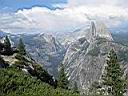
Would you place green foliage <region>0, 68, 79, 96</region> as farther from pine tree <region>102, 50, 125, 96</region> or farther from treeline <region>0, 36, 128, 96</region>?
pine tree <region>102, 50, 125, 96</region>

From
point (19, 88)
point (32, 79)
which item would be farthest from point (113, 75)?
point (19, 88)

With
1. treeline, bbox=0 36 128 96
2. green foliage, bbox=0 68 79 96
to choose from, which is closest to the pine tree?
treeline, bbox=0 36 128 96

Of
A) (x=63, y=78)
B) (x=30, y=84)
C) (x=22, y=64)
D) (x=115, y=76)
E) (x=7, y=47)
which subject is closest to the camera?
(x=30, y=84)

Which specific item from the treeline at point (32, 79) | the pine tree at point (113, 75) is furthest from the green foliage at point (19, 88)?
the pine tree at point (113, 75)

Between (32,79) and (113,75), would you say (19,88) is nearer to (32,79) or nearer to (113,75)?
(32,79)

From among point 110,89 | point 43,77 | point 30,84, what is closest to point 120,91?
point 110,89

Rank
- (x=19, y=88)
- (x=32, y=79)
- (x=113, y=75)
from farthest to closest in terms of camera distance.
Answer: (x=113, y=75) → (x=32, y=79) → (x=19, y=88)

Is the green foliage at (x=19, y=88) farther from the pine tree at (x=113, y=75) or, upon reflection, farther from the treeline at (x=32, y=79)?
the pine tree at (x=113, y=75)

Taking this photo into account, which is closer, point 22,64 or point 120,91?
point 22,64

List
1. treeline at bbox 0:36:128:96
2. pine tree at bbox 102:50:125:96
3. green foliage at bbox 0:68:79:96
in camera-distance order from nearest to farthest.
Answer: green foliage at bbox 0:68:79:96 < treeline at bbox 0:36:128:96 < pine tree at bbox 102:50:125:96

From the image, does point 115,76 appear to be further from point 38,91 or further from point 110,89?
point 38,91

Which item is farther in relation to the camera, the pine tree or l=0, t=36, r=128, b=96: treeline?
the pine tree
